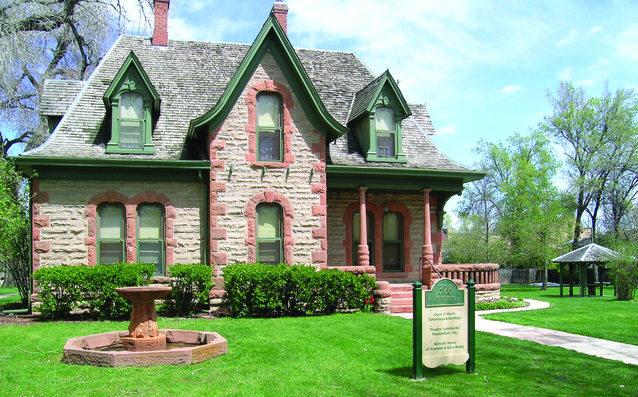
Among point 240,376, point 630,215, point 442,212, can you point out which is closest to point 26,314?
point 240,376

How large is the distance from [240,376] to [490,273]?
12339 millimetres

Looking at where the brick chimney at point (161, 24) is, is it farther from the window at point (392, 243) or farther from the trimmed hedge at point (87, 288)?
the window at point (392, 243)

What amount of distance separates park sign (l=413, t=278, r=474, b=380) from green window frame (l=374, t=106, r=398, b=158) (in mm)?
10531

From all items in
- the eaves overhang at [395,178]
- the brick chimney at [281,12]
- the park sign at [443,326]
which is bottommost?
the park sign at [443,326]

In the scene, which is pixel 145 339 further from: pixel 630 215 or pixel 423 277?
pixel 630 215

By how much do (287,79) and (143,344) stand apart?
9429 mm

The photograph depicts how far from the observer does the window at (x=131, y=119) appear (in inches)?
647

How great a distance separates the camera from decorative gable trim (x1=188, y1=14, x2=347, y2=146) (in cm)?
1577

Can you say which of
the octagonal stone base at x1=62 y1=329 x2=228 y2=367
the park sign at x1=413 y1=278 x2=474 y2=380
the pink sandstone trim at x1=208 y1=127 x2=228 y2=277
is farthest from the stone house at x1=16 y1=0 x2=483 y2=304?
the park sign at x1=413 y1=278 x2=474 y2=380

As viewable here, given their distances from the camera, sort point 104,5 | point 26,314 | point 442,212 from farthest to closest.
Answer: point 104,5, point 442,212, point 26,314

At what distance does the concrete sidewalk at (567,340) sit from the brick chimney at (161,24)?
13.7m

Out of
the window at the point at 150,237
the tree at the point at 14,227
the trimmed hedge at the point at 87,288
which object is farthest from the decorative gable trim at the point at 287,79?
the tree at the point at 14,227

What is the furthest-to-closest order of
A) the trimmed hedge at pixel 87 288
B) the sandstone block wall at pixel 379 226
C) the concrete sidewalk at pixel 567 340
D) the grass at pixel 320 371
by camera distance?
the sandstone block wall at pixel 379 226 < the trimmed hedge at pixel 87 288 < the concrete sidewalk at pixel 567 340 < the grass at pixel 320 371

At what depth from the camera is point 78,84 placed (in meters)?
18.5
